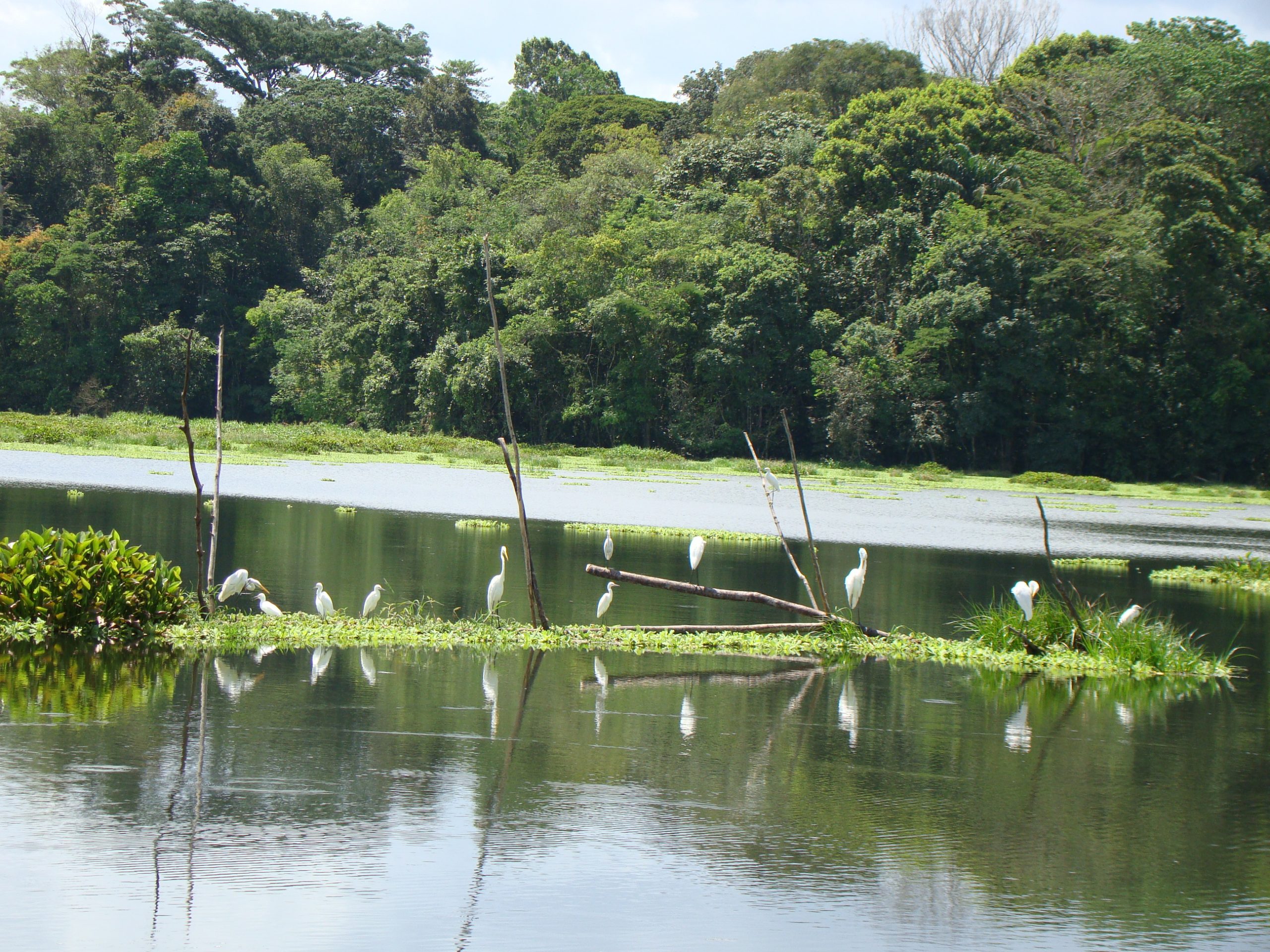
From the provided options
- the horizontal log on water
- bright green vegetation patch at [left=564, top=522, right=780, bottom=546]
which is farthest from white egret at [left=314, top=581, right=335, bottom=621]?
bright green vegetation patch at [left=564, top=522, right=780, bottom=546]

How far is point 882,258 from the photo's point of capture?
167ft

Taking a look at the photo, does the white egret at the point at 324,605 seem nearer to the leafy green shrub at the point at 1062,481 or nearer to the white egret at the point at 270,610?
the white egret at the point at 270,610

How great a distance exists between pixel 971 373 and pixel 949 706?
4144 cm

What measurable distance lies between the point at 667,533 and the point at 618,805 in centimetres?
1567

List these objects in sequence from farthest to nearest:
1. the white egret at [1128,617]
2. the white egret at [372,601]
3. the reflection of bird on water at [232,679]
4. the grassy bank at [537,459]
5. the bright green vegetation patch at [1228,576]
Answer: the grassy bank at [537,459] < the bright green vegetation patch at [1228,576] < the white egret at [1128,617] < the white egret at [372,601] < the reflection of bird on water at [232,679]

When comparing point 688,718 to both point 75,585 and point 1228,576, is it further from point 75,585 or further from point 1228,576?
point 1228,576

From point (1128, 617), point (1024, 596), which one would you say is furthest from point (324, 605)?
point (1128, 617)

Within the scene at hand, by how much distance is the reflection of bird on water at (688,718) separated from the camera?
820cm

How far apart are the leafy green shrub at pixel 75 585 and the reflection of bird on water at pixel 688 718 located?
4.44m

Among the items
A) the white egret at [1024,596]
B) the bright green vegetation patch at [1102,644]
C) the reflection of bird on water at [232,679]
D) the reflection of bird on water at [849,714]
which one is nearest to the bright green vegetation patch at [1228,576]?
the bright green vegetation patch at [1102,644]

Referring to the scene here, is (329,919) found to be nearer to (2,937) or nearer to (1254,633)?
(2,937)

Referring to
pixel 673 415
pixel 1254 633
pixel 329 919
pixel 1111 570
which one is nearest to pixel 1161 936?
pixel 329 919

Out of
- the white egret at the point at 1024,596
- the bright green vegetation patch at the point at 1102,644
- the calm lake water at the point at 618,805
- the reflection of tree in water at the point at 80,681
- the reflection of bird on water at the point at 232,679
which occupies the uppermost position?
the white egret at the point at 1024,596

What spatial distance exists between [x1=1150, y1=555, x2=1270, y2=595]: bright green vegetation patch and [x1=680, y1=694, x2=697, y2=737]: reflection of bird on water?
12.2 m
